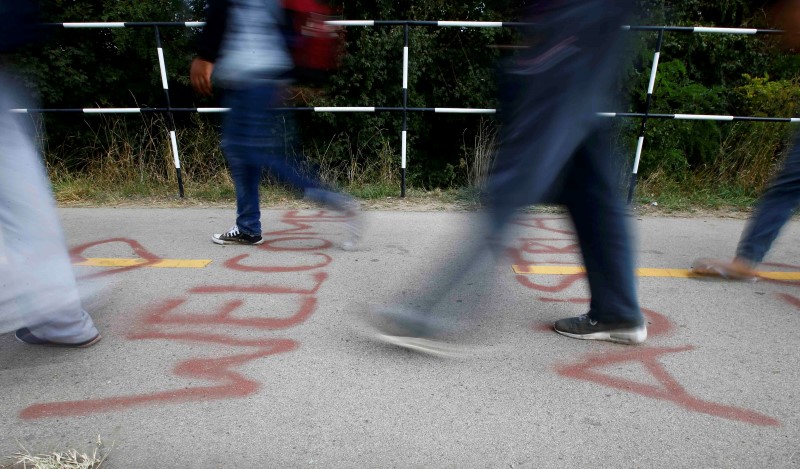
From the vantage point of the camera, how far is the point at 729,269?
116 inches

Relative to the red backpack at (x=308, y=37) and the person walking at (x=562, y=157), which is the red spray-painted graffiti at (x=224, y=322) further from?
the red backpack at (x=308, y=37)

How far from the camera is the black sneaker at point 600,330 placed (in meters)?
2.27

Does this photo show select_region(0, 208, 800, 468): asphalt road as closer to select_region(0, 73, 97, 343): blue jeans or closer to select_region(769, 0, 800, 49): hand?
select_region(0, 73, 97, 343): blue jeans

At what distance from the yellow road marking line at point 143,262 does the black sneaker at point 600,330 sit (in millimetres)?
2117

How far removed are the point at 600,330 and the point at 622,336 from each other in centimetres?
9

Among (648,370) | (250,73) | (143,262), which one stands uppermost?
(250,73)

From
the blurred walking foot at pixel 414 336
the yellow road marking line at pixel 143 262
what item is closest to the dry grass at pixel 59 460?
the blurred walking foot at pixel 414 336

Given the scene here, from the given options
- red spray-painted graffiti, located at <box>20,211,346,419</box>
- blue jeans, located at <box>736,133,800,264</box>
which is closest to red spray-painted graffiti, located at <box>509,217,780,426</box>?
blue jeans, located at <box>736,133,800,264</box>

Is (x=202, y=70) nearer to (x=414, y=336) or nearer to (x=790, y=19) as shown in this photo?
(x=414, y=336)

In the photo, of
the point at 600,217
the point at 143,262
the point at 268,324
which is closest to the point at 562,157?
the point at 600,217

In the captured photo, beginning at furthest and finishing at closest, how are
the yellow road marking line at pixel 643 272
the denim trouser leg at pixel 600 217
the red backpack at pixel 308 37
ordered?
the yellow road marking line at pixel 643 272 → the red backpack at pixel 308 37 → the denim trouser leg at pixel 600 217

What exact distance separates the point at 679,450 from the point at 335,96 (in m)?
6.74

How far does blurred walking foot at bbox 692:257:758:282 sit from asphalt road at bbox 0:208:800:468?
8 centimetres

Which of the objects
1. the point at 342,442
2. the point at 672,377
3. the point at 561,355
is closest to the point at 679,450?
the point at 672,377
